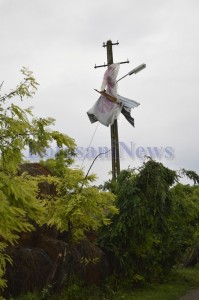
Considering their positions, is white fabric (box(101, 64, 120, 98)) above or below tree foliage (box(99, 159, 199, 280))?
above

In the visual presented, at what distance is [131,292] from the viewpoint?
13195 mm

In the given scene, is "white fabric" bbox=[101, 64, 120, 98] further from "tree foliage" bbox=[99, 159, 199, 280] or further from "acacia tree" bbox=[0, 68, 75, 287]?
"acacia tree" bbox=[0, 68, 75, 287]

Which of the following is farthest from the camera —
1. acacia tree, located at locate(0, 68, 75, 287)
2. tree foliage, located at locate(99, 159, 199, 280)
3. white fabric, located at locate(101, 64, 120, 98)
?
white fabric, located at locate(101, 64, 120, 98)

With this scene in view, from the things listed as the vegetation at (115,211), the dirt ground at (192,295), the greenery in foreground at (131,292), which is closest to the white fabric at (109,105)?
the vegetation at (115,211)

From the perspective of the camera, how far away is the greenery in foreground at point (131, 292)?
→ 11016 millimetres

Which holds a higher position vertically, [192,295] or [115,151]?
[115,151]

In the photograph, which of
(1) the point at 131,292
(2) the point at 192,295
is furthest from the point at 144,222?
(2) the point at 192,295

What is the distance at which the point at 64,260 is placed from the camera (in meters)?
11.1

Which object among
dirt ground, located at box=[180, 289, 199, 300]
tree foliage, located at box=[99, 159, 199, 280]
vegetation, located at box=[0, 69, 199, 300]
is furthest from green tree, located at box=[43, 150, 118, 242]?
dirt ground, located at box=[180, 289, 199, 300]

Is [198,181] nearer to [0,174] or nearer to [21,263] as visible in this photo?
[21,263]

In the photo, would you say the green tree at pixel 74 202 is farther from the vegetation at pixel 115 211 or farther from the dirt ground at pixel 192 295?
the dirt ground at pixel 192 295

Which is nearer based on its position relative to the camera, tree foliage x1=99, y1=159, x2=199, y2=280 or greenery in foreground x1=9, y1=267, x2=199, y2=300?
greenery in foreground x1=9, y1=267, x2=199, y2=300

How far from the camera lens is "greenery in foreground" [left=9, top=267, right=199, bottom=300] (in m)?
11.0

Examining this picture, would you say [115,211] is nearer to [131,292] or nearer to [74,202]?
[74,202]
